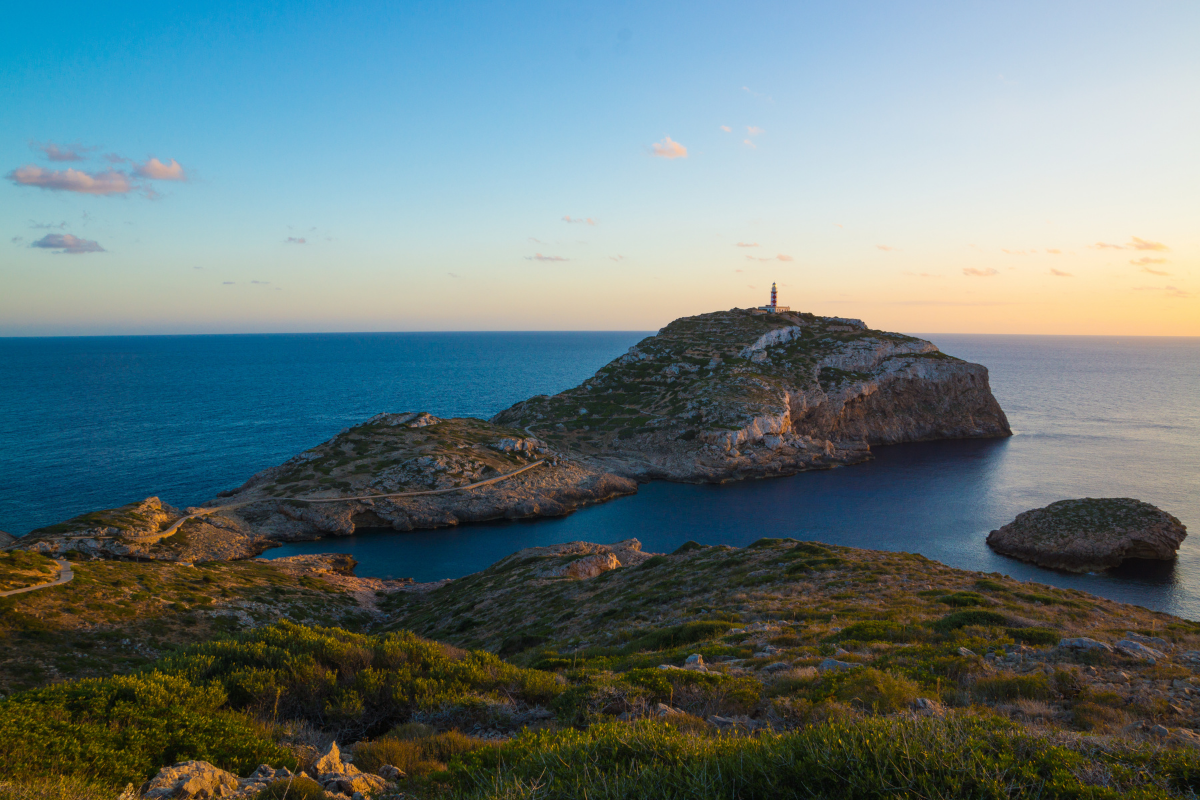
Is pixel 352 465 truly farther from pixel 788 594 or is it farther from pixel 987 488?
pixel 987 488

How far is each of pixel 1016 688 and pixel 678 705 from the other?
22.3ft

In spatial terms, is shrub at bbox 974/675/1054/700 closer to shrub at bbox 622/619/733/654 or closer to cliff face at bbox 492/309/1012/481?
shrub at bbox 622/619/733/654

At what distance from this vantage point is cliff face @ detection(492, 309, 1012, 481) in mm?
88500

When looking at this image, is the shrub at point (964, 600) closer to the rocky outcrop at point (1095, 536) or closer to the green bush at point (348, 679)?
the green bush at point (348, 679)

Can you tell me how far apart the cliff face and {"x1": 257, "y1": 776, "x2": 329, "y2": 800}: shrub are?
77.6m

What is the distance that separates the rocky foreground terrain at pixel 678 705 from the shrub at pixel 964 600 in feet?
0.48

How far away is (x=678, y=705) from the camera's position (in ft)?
36.9

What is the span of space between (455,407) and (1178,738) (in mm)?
138891

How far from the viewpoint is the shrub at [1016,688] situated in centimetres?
1099

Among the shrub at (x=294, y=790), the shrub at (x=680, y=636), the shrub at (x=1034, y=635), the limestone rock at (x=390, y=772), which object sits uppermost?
the shrub at (x=294, y=790)

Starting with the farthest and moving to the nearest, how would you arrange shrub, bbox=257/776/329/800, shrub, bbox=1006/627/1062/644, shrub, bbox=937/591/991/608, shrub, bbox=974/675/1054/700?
1. shrub, bbox=937/591/991/608
2. shrub, bbox=1006/627/1062/644
3. shrub, bbox=974/675/1054/700
4. shrub, bbox=257/776/329/800

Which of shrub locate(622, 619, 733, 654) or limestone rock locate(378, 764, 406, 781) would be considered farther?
shrub locate(622, 619, 733, 654)

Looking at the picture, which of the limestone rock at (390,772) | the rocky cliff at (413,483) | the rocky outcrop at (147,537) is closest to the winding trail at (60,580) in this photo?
the rocky outcrop at (147,537)

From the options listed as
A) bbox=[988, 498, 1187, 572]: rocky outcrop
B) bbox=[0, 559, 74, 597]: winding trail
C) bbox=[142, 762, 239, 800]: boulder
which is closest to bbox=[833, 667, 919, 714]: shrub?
bbox=[142, 762, 239, 800]: boulder
